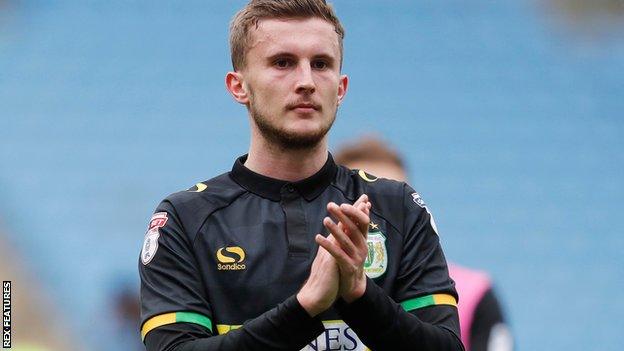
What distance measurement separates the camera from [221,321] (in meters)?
2.93

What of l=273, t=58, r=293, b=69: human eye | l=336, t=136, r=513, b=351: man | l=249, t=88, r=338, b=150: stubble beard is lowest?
l=336, t=136, r=513, b=351: man

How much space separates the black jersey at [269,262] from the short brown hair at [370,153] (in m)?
1.64

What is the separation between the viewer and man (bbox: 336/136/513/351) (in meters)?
4.71

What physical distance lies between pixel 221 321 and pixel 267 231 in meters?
0.24

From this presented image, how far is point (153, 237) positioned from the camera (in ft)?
9.86

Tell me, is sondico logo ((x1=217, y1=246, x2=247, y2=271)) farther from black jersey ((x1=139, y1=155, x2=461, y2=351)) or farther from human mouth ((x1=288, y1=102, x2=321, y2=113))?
human mouth ((x1=288, y1=102, x2=321, y2=113))

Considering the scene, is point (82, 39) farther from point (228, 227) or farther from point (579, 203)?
point (228, 227)

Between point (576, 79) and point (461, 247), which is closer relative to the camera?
point (461, 247)

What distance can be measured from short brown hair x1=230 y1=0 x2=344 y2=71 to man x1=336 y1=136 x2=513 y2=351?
1.56 m

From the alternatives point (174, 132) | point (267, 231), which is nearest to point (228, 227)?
point (267, 231)

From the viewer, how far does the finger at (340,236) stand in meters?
2.65

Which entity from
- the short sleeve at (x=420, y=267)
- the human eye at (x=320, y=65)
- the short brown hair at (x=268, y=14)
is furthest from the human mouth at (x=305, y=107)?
the short sleeve at (x=420, y=267)

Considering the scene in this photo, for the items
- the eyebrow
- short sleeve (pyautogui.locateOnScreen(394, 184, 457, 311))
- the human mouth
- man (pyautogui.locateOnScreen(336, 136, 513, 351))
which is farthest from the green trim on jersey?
man (pyautogui.locateOnScreen(336, 136, 513, 351))

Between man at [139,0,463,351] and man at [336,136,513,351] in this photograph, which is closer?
man at [139,0,463,351]
